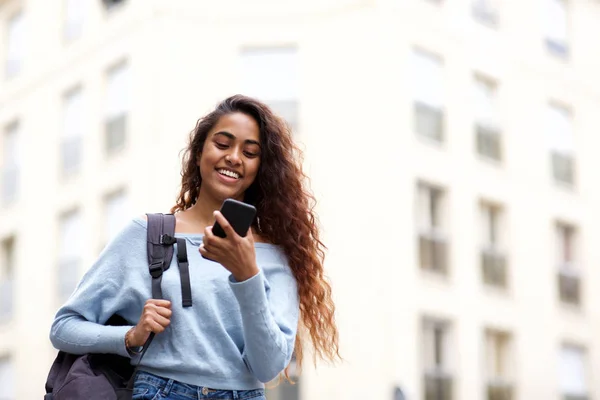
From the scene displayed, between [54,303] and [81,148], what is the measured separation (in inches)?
132

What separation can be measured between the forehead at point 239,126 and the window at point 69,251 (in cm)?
2001

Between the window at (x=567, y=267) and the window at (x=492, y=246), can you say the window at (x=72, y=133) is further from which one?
the window at (x=567, y=267)

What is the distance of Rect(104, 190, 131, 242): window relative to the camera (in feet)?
71.9

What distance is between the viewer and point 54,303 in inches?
949

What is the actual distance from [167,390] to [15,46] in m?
26.0

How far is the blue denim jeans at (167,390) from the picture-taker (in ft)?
9.94

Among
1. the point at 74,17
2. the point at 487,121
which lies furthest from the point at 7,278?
the point at 487,121

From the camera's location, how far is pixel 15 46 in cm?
2786

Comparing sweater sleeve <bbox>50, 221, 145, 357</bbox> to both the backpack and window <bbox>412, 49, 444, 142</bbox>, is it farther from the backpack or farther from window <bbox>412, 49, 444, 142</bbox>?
window <bbox>412, 49, 444, 142</bbox>

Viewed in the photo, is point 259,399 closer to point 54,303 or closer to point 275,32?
point 275,32

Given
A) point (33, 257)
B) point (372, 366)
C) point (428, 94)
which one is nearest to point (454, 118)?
point (428, 94)

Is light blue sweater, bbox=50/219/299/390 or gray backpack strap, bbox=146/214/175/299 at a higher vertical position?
gray backpack strap, bbox=146/214/175/299

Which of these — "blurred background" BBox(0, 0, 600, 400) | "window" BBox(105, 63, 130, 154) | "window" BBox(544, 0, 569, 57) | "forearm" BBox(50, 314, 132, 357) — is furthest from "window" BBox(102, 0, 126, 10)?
"forearm" BBox(50, 314, 132, 357)

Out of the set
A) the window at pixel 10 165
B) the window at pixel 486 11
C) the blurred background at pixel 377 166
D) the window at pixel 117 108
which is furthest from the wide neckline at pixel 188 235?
the window at pixel 10 165
